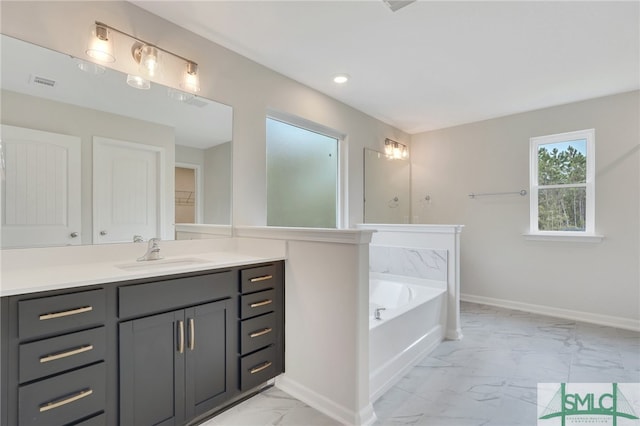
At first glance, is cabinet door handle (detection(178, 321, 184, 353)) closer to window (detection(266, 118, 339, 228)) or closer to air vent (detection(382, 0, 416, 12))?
window (detection(266, 118, 339, 228))

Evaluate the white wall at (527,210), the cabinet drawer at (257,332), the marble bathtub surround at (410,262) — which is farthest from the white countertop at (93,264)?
the white wall at (527,210)

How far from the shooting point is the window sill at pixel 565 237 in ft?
10.7

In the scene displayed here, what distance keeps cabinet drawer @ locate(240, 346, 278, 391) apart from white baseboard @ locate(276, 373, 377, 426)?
122mm

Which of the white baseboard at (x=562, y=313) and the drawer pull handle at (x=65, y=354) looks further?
the white baseboard at (x=562, y=313)

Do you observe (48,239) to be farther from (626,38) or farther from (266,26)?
(626,38)

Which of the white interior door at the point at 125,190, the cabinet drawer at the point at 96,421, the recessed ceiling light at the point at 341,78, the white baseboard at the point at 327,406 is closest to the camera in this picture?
the cabinet drawer at the point at 96,421

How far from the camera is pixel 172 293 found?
153 centimetres

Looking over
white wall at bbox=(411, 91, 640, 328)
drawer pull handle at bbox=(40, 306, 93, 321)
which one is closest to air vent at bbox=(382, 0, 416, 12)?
drawer pull handle at bbox=(40, 306, 93, 321)

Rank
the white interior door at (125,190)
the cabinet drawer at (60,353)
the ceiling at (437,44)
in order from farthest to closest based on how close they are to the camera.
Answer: the ceiling at (437,44)
the white interior door at (125,190)
the cabinet drawer at (60,353)

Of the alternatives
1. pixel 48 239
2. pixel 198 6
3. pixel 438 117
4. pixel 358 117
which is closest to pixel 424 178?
Answer: pixel 438 117

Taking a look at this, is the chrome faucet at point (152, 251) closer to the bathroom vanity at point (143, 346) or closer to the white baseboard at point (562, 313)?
the bathroom vanity at point (143, 346)

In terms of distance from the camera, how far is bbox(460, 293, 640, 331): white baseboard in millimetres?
3105

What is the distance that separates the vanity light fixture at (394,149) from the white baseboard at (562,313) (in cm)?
210

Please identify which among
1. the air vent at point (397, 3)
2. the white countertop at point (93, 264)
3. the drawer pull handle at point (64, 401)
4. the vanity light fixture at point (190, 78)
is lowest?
the drawer pull handle at point (64, 401)
